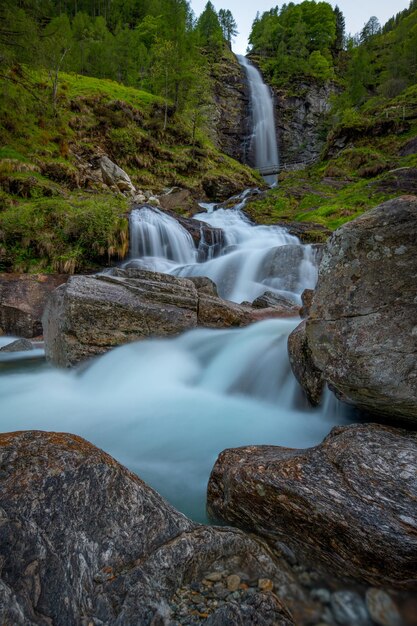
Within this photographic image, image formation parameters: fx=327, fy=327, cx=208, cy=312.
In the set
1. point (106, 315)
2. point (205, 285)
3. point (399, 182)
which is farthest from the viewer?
point (399, 182)

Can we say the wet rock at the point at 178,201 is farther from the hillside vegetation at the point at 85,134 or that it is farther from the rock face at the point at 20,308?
the rock face at the point at 20,308

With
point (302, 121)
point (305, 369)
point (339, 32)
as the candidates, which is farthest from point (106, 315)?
point (339, 32)

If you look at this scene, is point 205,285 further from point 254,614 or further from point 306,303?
point 254,614

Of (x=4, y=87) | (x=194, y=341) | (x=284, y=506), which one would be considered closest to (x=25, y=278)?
(x=194, y=341)

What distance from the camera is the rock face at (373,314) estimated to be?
252 cm

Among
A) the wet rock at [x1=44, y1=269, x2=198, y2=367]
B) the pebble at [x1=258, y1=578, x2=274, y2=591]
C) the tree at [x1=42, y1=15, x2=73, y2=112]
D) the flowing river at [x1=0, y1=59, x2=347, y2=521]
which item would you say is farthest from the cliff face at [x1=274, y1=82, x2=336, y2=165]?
the pebble at [x1=258, y1=578, x2=274, y2=591]

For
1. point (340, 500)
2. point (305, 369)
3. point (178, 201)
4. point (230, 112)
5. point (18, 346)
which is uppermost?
point (230, 112)

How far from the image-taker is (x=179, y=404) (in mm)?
4359

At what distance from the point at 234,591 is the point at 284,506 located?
0.65m

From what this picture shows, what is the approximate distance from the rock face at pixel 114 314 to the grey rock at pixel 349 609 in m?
4.63

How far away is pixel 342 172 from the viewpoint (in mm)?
23859

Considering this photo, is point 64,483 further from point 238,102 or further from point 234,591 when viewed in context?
point 238,102

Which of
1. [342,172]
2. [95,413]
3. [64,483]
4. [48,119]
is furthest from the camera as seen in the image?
[342,172]

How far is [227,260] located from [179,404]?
29.1ft
